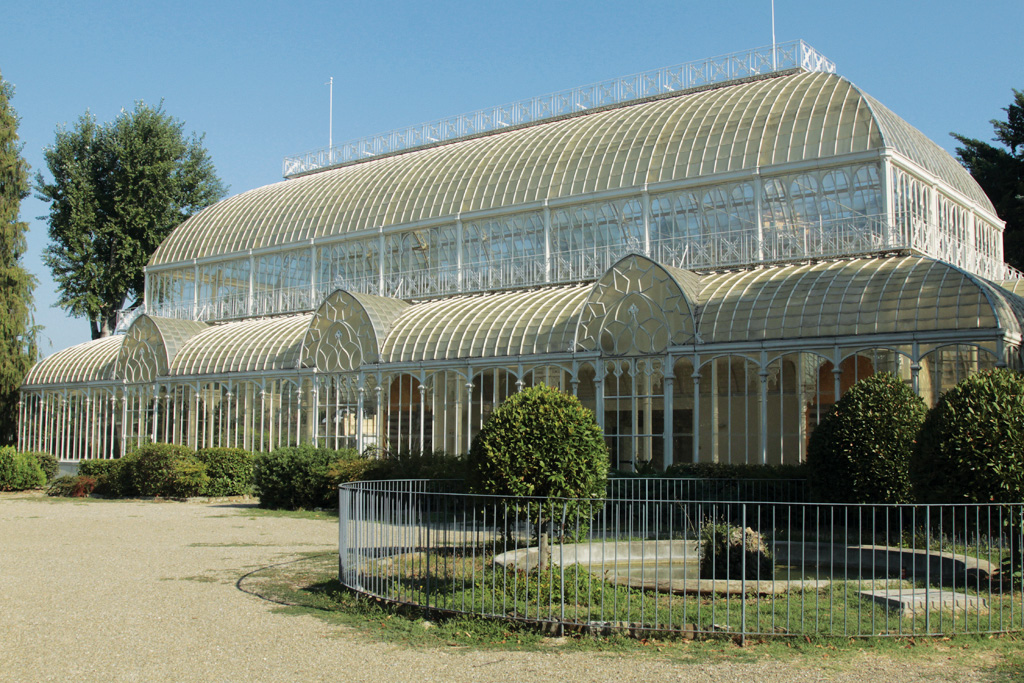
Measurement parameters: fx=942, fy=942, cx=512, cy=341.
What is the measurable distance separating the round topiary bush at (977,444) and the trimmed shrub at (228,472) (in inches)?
897

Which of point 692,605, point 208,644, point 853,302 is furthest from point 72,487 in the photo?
point 692,605

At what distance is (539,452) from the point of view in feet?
44.0

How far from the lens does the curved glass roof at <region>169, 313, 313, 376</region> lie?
3253cm

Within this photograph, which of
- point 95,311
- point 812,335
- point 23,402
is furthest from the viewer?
point 95,311

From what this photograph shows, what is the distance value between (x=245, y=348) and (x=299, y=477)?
30.2 feet

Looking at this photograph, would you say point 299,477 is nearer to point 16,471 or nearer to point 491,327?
point 491,327

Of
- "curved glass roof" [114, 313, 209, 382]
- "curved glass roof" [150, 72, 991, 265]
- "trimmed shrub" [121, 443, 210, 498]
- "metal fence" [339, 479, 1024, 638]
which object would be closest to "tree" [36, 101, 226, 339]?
"curved glass roof" [150, 72, 991, 265]

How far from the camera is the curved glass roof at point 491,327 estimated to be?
1036 inches

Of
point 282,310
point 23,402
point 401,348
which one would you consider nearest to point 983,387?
point 401,348

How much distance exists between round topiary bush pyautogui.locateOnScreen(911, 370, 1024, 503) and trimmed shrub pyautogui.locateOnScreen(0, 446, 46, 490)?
106ft

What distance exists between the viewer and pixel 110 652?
993 cm

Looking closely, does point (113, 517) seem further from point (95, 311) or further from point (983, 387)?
point (95, 311)

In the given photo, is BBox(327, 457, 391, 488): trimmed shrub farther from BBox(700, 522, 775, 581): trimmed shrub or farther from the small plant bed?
BBox(700, 522, 775, 581): trimmed shrub

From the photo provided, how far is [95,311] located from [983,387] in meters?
46.6
